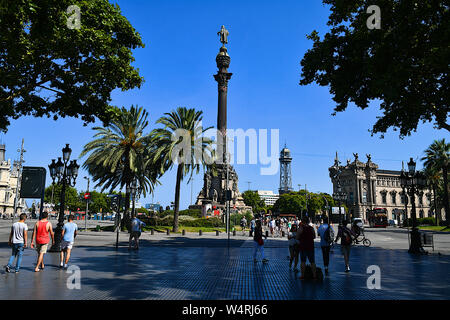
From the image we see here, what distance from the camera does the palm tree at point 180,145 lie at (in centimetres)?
3180

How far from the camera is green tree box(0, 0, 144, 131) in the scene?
11.2 meters

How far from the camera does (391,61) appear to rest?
13.0 meters

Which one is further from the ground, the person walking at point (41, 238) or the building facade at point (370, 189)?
the building facade at point (370, 189)

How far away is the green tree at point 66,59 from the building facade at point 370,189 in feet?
332

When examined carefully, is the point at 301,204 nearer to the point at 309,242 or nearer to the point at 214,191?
the point at 214,191

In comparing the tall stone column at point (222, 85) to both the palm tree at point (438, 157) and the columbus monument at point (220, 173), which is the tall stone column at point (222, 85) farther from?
the palm tree at point (438, 157)

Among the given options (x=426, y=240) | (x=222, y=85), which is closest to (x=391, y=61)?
(x=426, y=240)

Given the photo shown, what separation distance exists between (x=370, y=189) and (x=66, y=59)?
113 metres

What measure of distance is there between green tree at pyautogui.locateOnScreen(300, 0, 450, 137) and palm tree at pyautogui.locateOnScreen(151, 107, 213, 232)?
1804cm

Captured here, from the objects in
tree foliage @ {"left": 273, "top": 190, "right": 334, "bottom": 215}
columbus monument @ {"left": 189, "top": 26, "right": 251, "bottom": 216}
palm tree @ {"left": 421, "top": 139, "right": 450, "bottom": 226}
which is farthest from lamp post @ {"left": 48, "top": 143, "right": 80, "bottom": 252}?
tree foliage @ {"left": 273, "top": 190, "right": 334, "bottom": 215}

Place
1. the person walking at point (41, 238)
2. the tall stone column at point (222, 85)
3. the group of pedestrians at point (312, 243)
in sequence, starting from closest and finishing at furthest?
the group of pedestrians at point (312, 243) → the person walking at point (41, 238) → the tall stone column at point (222, 85)

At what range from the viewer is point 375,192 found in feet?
363

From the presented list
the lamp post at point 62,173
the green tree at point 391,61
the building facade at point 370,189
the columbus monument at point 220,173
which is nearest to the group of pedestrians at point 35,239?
the lamp post at point 62,173
